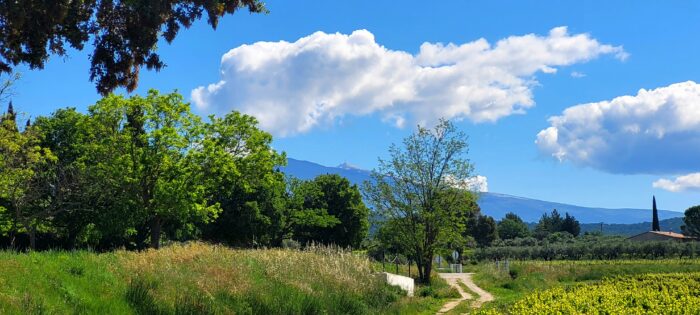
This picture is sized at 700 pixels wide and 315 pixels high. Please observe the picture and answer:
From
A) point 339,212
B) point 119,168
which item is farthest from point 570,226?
point 119,168

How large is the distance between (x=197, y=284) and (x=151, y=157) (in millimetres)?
19750

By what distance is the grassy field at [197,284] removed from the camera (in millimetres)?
12398

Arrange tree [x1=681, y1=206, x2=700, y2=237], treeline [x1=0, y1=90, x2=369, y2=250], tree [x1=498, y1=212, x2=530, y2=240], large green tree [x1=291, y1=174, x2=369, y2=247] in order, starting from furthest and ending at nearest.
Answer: tree [x1=498, y1=212, x2=530, y2=240], tree [x1=681, y1=206, x2=700, y2=237], large green tree [x1=291, y1=174, x2=369, y2=247], treeline [x1=0, y1=90, x2=369, y2=250]

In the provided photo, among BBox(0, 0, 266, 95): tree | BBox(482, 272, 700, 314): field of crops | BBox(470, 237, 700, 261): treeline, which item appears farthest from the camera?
BBox(470, 237, 700, 261): treeline

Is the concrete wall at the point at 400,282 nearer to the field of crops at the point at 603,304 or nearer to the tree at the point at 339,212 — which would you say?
the field of crops at the point at 603,304

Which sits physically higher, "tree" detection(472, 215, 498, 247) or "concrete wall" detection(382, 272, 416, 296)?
"tree" detection(472, 215, 498, 247)

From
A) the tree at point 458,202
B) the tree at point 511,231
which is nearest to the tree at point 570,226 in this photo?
the tree at point 511,231

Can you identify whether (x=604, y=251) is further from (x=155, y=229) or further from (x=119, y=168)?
(x=119, y=168)

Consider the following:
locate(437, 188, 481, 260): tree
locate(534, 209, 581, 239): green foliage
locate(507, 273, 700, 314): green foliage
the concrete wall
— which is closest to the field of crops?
locate(507, 273, 700, 314): green foliage

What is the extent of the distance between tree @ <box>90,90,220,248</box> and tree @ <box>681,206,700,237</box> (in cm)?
10131

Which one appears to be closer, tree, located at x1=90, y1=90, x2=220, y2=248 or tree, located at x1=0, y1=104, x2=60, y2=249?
tree, located at x1=0, y1=104, x2=60, y2=249

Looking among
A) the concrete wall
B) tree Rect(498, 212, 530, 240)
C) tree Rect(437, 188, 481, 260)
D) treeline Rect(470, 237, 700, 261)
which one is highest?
tree Rect(498, 212, 530, 240)

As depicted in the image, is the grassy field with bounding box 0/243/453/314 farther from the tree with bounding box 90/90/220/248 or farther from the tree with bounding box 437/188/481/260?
the tree with bounding box 90/90/220/248

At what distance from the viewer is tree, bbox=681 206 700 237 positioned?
10588 cm
